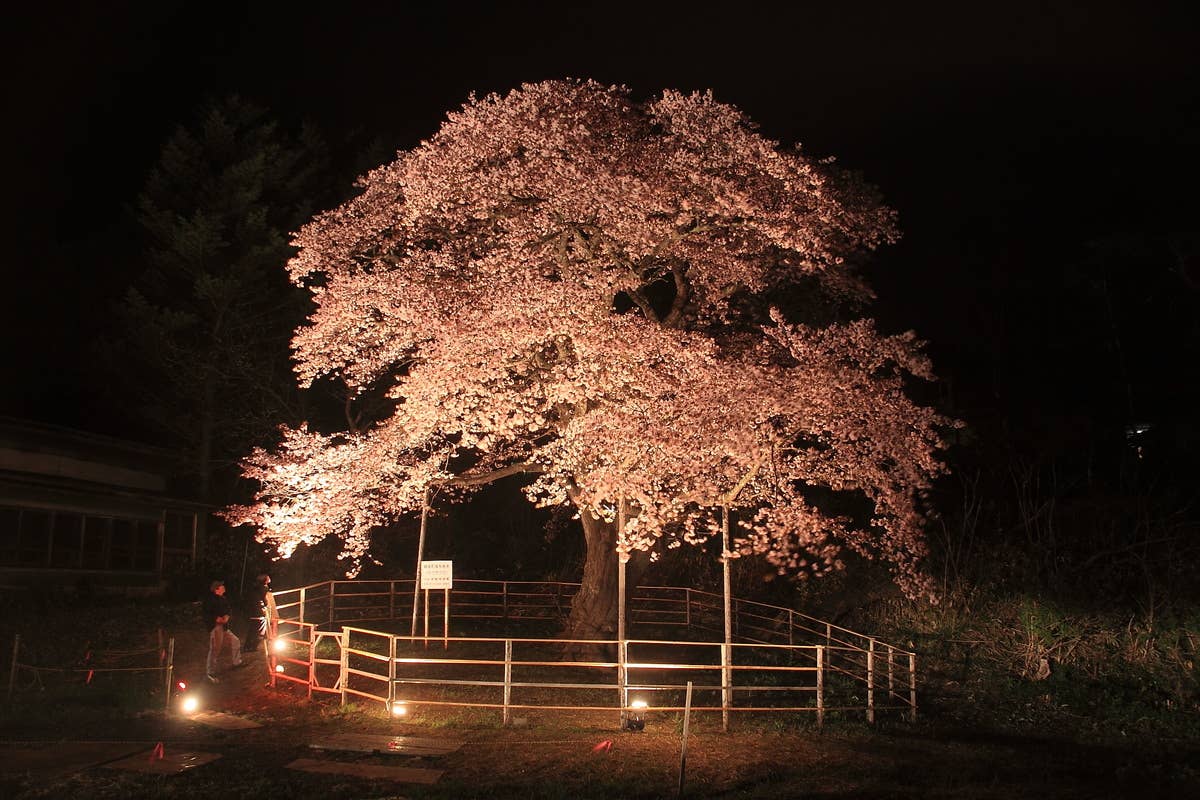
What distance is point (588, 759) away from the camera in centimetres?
1138

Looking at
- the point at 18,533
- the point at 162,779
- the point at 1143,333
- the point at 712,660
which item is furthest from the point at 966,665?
the point at 18,533

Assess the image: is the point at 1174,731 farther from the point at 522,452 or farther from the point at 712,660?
the point at 522,452

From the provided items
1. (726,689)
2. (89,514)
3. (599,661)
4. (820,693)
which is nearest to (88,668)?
(599,661)

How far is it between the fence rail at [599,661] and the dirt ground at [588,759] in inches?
18.5

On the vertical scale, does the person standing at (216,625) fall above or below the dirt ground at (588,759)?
above

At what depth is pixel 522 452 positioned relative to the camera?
19.8 meters

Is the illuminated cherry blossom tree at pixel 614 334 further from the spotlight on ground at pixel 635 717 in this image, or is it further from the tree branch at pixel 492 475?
the spotlight on ground at pixel 635 717

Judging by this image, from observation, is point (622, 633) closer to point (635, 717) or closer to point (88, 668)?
point (635, 717)

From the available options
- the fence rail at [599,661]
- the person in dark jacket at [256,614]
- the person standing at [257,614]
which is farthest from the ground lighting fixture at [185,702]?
the person in dark jacket at [256,614]

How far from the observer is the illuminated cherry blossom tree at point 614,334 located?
15719 mm

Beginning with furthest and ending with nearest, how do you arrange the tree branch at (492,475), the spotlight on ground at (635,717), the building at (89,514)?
the building at (89,514) → the tree branch at (492,475) → the spotlight on ground at (635,717)

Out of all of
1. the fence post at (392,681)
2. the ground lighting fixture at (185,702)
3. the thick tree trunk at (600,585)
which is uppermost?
the thick tree trunk at (600,585)

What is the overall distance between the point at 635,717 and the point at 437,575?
719 cm

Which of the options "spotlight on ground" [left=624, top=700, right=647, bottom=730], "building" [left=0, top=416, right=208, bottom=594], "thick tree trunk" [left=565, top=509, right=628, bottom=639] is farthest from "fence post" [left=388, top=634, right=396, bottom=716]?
"building" [left=0, top=416, right=208, bottom=594]
